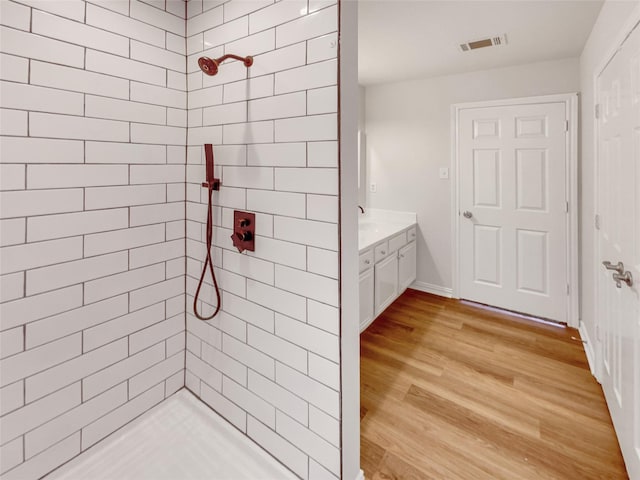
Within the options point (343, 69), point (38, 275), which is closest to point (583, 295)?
point (343, 69)

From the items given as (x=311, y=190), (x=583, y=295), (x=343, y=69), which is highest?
(x=343, y=69)

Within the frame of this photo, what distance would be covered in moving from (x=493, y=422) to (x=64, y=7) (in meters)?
2.69

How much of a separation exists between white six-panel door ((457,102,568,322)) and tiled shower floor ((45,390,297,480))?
277 cm

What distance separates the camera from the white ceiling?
1970 mm

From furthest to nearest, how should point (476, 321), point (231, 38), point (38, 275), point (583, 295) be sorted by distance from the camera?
point (476, 321)
point (583, 295)
point (231, 38)
point (38, 275)

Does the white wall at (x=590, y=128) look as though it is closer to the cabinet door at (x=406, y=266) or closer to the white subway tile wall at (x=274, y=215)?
the cabinet door at (x=406, y=266)

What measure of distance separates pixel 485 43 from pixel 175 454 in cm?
323

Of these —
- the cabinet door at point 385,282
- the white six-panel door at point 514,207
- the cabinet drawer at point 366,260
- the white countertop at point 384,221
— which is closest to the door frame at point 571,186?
the white six-panel door at point 514,207

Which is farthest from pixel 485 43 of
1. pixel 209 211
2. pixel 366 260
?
A: pixel 209 211

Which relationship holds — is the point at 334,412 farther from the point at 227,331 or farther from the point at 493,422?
the point at 493,422

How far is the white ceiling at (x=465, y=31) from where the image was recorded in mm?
1970

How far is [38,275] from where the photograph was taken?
3.99 feet

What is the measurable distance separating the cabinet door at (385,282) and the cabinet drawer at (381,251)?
0.05 meters

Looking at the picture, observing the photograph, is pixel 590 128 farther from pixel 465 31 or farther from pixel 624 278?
pixel 624 278
